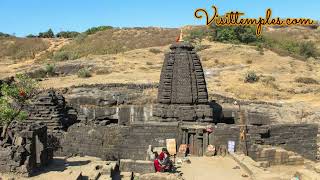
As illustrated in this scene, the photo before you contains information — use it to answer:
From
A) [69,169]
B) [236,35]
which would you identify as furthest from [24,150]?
[236,35]

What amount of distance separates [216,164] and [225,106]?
8.80 meters

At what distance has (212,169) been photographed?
1483 centimetres

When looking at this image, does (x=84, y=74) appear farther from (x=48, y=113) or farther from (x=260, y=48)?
(x=260, y=48)

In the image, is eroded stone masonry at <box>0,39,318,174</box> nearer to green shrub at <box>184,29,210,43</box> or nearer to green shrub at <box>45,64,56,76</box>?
green shrub at <box>45,64,56,76</box>

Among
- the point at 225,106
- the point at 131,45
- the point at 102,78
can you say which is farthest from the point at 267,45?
the point at 225,106

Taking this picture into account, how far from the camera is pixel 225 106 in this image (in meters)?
24.0

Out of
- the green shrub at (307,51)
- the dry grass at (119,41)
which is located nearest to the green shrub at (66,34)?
the dry grass at (119,41)

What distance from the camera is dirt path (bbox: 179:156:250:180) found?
13820 millimetres

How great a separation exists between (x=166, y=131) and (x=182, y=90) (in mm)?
2713

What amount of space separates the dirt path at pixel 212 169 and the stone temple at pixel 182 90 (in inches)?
114

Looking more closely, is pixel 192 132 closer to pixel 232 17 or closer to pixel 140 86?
pixel 140 86

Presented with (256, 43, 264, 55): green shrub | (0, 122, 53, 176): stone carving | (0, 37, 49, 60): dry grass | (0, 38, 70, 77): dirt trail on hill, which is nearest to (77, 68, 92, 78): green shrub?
(0, 38, 70, 77): dirt trail on hill

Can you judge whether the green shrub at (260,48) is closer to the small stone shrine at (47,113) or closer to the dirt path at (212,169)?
the small stone shrine at (47,113)

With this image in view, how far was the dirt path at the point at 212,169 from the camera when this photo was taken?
45.3 ft
